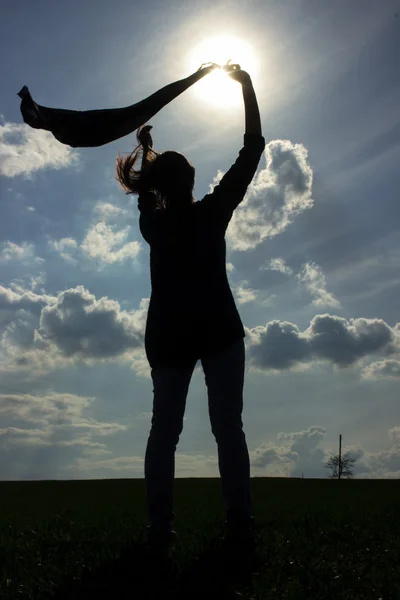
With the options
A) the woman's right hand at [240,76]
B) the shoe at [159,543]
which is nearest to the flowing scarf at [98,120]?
the woman's right hand at [240,76]

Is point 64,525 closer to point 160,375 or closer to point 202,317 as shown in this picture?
point 160,375

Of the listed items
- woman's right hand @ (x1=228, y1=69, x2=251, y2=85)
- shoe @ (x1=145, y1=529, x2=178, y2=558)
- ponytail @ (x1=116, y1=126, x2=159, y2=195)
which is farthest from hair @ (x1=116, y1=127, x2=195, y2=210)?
shoe @ (x1=145, y1=529, x2=178, y2=558)

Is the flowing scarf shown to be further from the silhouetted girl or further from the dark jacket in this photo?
the dark jacket

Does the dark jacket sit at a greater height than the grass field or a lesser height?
greater

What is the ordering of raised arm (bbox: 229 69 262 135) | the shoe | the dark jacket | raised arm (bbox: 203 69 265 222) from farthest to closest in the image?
raised arm (bbox: 229 69 262 135) → raised arm (bbox: 203 69 265 222) → the dark jacket → the shoe

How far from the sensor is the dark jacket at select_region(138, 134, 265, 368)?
185 inches

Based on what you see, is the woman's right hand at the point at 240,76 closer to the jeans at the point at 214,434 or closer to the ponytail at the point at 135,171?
the ponytail at the point at 135,171

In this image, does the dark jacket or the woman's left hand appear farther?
the woman's left hand

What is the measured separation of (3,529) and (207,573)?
2.96 m

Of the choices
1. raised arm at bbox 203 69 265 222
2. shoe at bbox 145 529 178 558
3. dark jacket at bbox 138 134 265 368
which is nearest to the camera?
shoe at bbox 145 529 178 558

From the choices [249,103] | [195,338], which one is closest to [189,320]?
[195,338]

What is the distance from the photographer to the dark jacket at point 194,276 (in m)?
4.69

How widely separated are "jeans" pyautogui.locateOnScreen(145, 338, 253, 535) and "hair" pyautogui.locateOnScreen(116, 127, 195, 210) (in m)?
1.32

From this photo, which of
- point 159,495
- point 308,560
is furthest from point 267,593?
point 159,495
